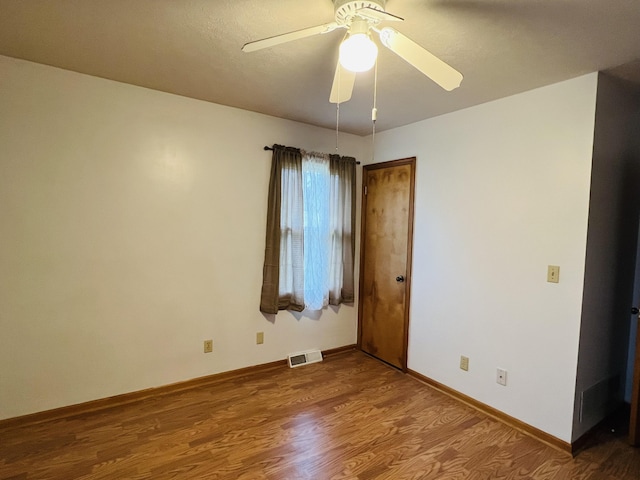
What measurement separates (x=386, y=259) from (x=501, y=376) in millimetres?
1456

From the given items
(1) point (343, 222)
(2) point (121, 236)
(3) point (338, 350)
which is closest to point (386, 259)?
(1) point (343, 222)

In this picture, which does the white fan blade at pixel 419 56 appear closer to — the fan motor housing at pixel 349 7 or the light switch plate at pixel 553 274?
the fan motor housing at pixel 349 7

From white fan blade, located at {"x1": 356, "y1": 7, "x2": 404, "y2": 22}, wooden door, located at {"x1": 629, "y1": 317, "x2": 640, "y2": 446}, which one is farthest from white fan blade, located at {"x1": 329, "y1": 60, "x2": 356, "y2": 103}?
wooden door, located at {"x1": 629, "y1": 317, "x2": 640, "y2": 446}

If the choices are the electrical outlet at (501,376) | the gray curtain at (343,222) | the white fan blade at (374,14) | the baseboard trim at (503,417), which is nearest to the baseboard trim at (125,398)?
the gray curtain at (343,222)

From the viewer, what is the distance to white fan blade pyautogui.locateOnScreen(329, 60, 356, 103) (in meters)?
1.68

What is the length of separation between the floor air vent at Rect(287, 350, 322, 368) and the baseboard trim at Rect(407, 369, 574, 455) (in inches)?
38.9

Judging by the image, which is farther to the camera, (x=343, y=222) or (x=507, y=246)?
(x=343, y=222)

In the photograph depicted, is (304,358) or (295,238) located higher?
(295,238)

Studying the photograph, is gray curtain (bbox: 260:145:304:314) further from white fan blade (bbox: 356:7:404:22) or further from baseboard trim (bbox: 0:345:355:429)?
white fan blade (bbox: 356:7:404:22)

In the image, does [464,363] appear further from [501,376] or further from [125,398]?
[125,398]

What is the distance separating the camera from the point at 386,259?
3566 millimetres

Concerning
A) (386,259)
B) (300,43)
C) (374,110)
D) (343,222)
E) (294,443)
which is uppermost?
(300,43)

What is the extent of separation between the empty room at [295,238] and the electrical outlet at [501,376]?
2cm

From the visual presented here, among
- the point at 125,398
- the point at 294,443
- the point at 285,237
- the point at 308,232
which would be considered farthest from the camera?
the point at 308,232
